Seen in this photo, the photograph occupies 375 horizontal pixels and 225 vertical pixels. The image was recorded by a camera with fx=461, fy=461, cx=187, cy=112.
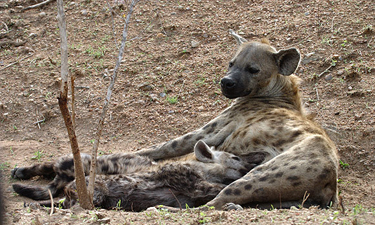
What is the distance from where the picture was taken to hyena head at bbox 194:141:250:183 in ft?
11.3

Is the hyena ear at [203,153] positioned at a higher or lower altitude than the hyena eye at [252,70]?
lower

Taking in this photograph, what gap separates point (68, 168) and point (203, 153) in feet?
3.79

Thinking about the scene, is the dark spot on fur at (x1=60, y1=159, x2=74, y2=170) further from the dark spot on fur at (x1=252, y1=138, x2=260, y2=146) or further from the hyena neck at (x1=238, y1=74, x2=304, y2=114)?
the hyena neck at (x1=238, y1=74, x2=304, y2=114)

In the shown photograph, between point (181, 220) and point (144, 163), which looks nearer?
point (181, 220)

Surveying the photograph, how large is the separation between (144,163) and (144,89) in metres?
1.68

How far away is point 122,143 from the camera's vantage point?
4.82 meters

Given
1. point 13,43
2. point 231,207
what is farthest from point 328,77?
point 13,43

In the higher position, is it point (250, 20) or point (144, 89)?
point (250, 20)

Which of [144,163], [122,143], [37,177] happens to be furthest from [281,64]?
[37,177]

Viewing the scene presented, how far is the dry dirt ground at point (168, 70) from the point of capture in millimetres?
4508

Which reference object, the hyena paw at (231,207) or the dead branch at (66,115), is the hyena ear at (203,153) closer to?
the hyena paw at (231,207)

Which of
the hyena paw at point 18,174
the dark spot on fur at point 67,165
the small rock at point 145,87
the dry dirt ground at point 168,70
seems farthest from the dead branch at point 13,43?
the dark spot on fur at point 67,165

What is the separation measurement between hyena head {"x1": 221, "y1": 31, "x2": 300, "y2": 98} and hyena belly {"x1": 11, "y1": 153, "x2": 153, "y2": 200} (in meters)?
1.02

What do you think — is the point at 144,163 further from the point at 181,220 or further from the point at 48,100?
the point at 48,100
